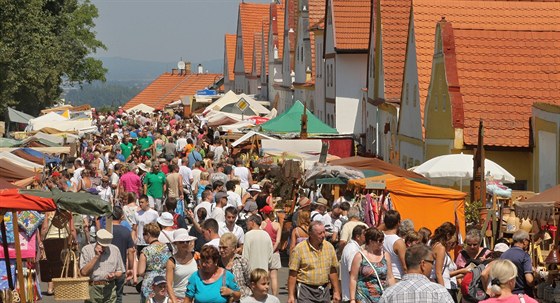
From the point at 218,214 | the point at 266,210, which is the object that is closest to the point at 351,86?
the point at 266,210

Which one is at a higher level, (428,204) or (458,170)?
(458,170)

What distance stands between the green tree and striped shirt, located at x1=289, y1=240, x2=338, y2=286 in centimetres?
3338

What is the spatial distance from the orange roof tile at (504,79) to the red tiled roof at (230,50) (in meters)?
76.6

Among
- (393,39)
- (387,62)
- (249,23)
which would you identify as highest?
(393,39)

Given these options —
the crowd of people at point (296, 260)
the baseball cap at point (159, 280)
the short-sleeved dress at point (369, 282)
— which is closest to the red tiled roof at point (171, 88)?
the crowd of people at point (296, 260)

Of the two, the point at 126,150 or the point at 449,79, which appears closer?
the point at 449,79

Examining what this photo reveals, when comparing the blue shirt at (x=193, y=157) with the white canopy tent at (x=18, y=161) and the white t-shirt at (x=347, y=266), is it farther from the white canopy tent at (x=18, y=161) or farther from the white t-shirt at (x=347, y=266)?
the white t-shirt at (x=347, y=266)

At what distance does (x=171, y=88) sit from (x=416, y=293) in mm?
117536

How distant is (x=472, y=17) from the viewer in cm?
3297

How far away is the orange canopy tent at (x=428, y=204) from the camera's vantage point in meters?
20.2

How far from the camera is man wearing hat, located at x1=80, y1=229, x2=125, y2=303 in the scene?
1518 centimetres

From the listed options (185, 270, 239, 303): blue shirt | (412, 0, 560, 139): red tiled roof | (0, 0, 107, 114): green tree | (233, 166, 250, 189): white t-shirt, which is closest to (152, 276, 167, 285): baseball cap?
(185, 270, 239, 303): blue shirt

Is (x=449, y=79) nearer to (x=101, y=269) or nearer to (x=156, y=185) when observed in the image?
(x=156, y=185)

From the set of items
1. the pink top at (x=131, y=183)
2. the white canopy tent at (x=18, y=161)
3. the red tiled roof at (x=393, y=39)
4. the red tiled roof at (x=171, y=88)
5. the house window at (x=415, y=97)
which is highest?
the red tiled roof at (x=393, y=39)
